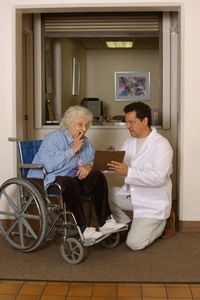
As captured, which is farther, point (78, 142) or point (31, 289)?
point (78, 142)

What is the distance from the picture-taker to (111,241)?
321 centimetres

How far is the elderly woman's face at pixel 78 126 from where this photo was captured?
3037 millimetres

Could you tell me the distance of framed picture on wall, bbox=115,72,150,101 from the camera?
243 inches

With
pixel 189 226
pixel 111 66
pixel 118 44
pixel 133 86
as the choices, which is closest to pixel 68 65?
pixel 133 86

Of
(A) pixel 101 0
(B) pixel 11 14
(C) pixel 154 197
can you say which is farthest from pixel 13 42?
(C) pixel 154 197

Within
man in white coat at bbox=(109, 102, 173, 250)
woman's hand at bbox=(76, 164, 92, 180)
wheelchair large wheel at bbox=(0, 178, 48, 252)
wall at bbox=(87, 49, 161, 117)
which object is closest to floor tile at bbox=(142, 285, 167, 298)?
man in white coat at bbox=(109, 102, 173, 250)

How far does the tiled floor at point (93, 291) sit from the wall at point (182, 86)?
121 centimetres

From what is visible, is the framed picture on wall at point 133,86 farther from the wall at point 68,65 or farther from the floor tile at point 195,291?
the floor tile at point 195,291

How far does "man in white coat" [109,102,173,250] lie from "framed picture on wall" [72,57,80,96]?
2.94m

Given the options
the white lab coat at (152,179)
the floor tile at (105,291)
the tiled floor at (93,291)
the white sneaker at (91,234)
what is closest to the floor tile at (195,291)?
the tiled floor at (93,291)

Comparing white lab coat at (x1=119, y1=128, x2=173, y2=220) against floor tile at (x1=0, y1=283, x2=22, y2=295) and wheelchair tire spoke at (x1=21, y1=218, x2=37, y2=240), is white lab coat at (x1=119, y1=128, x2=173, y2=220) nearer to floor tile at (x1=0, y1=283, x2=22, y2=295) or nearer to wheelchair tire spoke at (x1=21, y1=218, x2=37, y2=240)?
wheelchair tire spoke at (x1=21, y1=218, x2=37, y2=240)

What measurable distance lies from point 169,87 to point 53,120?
1288 millimetres

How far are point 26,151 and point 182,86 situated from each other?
1345 millimetres

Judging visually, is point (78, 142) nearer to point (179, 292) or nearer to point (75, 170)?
point (75, 170)
